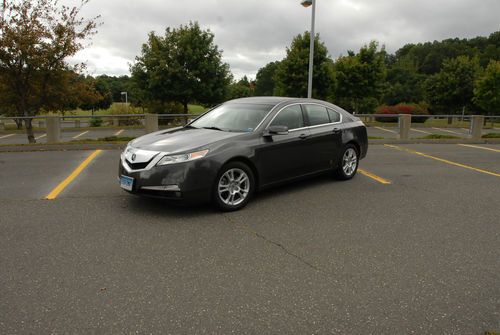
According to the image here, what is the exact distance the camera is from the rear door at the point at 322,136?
259 inches

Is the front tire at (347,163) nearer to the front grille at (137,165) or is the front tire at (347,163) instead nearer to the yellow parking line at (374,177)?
the yellow parking line at (374,177)

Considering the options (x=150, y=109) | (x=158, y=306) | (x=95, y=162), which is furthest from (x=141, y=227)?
(x=150, y=109)

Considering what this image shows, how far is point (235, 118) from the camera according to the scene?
619cm

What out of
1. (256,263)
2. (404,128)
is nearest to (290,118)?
(256,263)

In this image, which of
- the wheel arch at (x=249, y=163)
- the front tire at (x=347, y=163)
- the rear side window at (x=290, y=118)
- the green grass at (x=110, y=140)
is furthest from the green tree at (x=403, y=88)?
the wheel arch at (x=249, y=163)

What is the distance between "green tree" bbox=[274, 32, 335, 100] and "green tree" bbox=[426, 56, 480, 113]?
13.8 meters

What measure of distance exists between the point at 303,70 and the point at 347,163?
83.1 ft

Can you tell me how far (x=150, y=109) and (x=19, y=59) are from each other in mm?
18107

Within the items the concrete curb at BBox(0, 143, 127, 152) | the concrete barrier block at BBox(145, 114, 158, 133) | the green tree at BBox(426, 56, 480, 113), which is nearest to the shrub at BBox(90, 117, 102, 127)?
the concrete curb at BBox(0, 143, 127, 152)

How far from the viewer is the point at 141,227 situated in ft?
15.4

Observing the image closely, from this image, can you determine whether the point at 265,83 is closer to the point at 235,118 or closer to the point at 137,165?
the point at 235,118

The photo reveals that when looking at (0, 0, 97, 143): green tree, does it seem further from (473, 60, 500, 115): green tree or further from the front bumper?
(473, 60, 500, 115): green tree

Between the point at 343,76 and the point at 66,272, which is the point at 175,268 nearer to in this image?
the point at 66,272

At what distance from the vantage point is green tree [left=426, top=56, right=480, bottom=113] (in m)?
38.5
